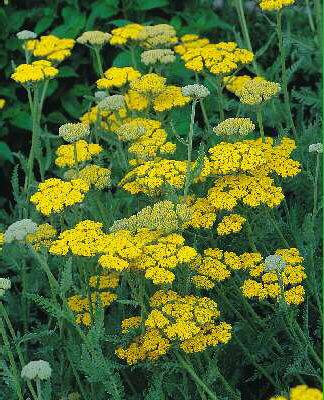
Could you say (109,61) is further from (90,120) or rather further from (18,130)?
(90,120)

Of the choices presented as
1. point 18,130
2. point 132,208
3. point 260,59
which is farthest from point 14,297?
point 260,59

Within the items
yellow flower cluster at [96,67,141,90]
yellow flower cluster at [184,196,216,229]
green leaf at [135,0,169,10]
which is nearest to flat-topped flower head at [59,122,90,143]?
yellow flower cluster at [184,196,216,229]

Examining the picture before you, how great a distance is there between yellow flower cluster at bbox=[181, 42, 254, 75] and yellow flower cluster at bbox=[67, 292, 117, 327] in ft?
3.36

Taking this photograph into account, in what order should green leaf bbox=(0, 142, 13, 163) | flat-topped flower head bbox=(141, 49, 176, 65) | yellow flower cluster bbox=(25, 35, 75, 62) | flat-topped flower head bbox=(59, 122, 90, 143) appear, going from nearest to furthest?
1. flat-topped flower head bbox=(59, 122, 90, 143)
2. flat-topped flower head bbox=(141, 49, 176, 65)
3. yellow flower cluster bbox=(25, 35, 75, 62)
4. green leaf bbox=(0, 142, 13, 163)

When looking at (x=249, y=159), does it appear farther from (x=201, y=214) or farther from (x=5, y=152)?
(x=5, y=152)

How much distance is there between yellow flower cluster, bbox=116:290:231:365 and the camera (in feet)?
8.15

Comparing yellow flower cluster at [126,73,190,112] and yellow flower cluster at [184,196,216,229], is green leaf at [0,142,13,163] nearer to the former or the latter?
yellow flower cluster at [126,73,190,112]

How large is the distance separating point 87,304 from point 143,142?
2.13ft

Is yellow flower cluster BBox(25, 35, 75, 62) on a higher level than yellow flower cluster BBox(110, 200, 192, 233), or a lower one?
higher

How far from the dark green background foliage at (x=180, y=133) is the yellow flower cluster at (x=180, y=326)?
9 cm

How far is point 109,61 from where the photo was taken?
5.31m

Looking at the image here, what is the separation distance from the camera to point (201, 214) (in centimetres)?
284

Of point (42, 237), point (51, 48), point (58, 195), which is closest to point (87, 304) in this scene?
point (42, 237)

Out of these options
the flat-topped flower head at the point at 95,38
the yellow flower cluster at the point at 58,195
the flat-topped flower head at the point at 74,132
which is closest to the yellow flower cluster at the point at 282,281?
the yellow flower cluster at the point at 58,195
